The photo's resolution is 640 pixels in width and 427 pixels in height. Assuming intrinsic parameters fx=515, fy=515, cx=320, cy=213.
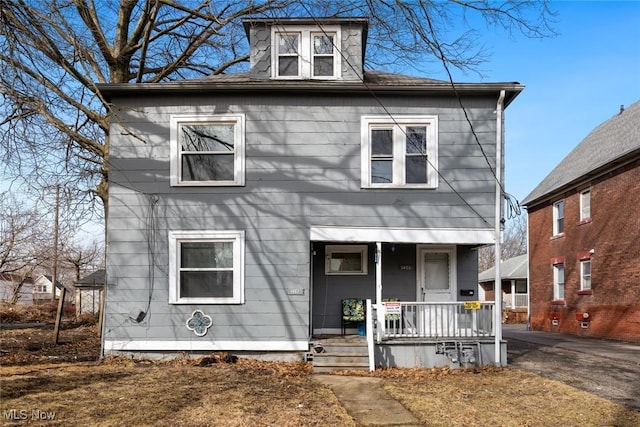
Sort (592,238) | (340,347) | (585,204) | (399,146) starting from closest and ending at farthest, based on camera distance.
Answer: (340,347), (399,146), (592,238), (585,204)

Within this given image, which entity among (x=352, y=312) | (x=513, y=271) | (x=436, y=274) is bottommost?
(x=352, y=312)

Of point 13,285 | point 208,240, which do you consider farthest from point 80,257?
point 208,240

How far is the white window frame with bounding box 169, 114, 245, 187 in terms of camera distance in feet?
35.4

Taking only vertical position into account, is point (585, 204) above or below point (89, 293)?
above

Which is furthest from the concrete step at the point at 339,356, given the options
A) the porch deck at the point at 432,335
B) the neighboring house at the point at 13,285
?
the neighboring house at the point at 13,285

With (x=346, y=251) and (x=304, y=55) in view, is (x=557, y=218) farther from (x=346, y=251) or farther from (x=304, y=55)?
(x=304, y=55)

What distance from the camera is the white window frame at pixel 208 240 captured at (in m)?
10.6

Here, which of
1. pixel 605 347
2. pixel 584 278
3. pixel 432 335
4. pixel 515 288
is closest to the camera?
pixel 432 335

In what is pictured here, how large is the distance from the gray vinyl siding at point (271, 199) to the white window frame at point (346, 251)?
106 centimetres

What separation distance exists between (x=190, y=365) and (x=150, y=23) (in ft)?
32.4

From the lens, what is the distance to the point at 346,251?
38.5 feet

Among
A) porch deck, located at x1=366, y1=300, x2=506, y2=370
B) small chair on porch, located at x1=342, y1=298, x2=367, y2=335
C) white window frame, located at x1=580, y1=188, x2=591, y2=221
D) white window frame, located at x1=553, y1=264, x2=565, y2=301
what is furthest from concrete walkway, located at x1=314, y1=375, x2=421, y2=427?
white window frame, located at x1=553, y1=264, x2=565, y2=301

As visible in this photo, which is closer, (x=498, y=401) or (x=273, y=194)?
(x=498, y=401)

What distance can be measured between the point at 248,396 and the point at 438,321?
15.2ft
